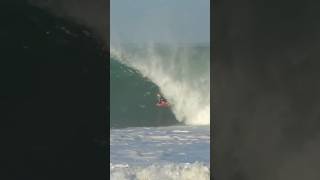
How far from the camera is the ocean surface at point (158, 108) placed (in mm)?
5148

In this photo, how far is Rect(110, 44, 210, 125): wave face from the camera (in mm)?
5273

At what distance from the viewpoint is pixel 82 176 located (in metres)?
2.27

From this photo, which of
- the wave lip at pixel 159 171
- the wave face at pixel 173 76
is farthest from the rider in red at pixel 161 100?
the wave lip at pixel 159 171

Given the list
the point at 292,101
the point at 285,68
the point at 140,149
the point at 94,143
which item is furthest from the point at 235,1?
A: the point at 140,149

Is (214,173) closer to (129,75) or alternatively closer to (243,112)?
(243,112)

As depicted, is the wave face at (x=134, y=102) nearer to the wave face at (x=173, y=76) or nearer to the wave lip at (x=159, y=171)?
the wave face at (x=173, y=76)

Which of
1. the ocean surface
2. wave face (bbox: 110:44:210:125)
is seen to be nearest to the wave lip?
the ocean surface

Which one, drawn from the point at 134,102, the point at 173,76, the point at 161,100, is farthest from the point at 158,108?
the point at 173,76

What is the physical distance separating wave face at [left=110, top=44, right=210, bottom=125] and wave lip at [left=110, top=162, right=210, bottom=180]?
2.56ft

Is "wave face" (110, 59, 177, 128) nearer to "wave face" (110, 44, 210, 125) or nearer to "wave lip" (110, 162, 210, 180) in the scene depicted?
"wave face" (110, 44, 210, 125)

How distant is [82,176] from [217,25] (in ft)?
3.42

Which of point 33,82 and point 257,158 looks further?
point 257,158

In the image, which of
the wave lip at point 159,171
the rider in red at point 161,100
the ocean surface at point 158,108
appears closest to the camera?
the wave lip at point 159,171

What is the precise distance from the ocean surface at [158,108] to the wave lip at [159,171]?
0.20 meters
